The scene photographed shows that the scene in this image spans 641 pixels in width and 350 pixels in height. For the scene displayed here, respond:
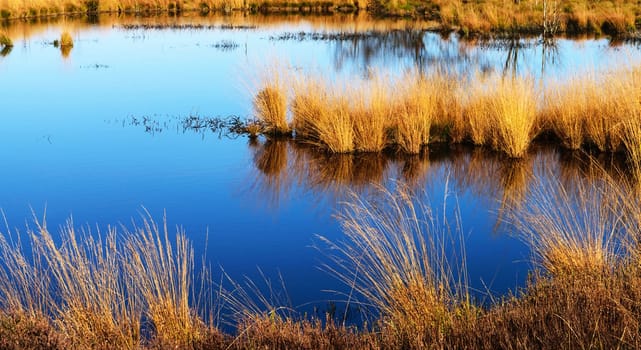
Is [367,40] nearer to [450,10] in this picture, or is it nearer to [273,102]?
[450,10]

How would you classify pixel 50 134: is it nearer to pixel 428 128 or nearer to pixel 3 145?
pixel 3 145

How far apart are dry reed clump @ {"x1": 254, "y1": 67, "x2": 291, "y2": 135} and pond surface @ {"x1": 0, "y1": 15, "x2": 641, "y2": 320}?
0.31 m

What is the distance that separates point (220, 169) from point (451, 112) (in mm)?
3450

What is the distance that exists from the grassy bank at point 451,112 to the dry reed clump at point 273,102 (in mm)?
17

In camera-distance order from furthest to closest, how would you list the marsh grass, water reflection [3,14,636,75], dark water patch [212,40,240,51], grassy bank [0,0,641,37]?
grassy bank [0,0,641,37], the marsh grass, dark water patch [212,40,240,51], water reflection [3,14,636,75]

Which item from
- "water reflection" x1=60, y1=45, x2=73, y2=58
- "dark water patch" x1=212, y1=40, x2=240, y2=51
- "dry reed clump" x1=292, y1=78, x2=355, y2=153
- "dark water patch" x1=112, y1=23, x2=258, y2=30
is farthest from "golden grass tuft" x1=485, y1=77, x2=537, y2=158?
"dark water patch" x1=112, y1=23, x2=258, y2=30

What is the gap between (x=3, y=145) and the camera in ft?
36.5

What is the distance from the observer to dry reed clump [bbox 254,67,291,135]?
11133 mm

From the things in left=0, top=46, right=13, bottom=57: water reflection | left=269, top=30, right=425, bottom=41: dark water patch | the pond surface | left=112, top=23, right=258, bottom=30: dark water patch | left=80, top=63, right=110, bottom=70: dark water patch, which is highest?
left=112, top=23, right=258, bottom=30: dark water patch

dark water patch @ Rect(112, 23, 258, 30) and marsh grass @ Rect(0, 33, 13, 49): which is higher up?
dark water patch @ Rect(112, 23, 258, 30)

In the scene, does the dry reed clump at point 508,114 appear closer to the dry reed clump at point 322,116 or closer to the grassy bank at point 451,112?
the grassy bank at point 451,112

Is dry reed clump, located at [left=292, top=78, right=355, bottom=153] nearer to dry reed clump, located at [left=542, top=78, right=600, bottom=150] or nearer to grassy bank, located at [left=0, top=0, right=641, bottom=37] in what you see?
dry reed clump, located at [left=542, top=78, right=600, bottom=150]

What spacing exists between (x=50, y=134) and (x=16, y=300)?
774cm

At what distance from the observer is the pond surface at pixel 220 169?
7098 millimetres
